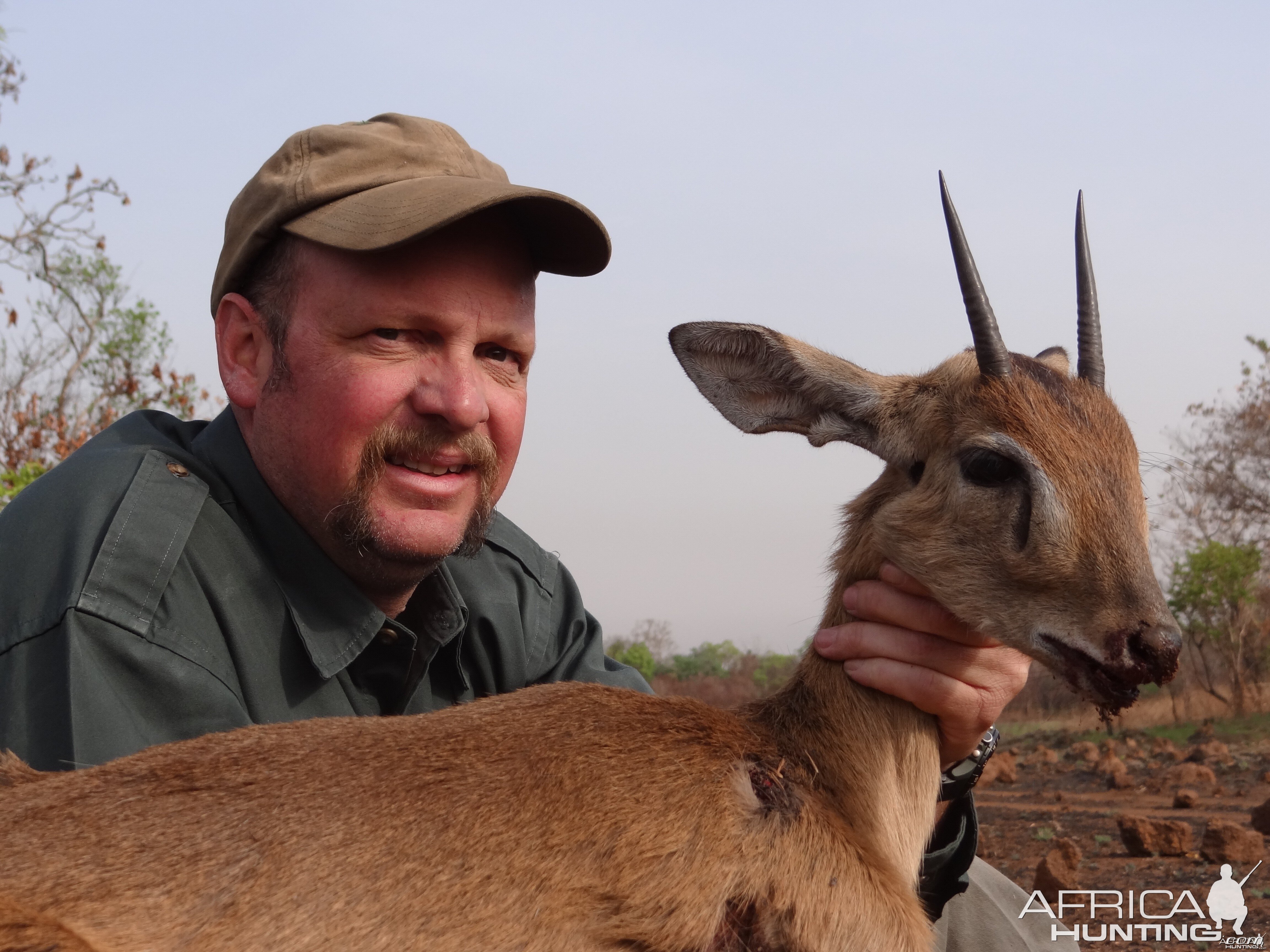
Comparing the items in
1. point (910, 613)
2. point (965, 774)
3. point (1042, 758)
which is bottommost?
point (1042, 758)

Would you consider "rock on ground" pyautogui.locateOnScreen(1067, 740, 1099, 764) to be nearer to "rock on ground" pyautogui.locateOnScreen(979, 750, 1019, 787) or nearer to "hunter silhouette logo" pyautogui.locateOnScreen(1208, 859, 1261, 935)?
"rock on ground" pyautogui.locateOnScreen(979, 750, 1019, 787)

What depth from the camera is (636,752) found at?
2.67 meters

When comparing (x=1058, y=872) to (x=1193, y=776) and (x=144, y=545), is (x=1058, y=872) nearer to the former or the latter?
(x=144, y=545)

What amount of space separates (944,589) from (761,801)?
841 millimetres

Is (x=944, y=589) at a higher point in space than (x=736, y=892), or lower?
higher

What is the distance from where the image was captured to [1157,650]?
2688 mm

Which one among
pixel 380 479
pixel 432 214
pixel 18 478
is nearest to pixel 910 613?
pixel 380 479

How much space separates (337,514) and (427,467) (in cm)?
34

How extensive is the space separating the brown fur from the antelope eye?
0.18 feet

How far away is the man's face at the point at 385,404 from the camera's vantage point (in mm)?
3551

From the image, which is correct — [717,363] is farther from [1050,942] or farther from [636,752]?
[1050,942]

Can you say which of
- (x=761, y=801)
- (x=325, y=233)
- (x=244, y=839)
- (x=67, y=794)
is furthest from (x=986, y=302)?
(x=67, y=794)

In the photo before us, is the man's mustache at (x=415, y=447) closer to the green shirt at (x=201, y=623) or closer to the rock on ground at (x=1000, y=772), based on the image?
the green shirt at (x=201, y=623)

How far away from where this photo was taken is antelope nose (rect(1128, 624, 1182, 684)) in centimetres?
268
